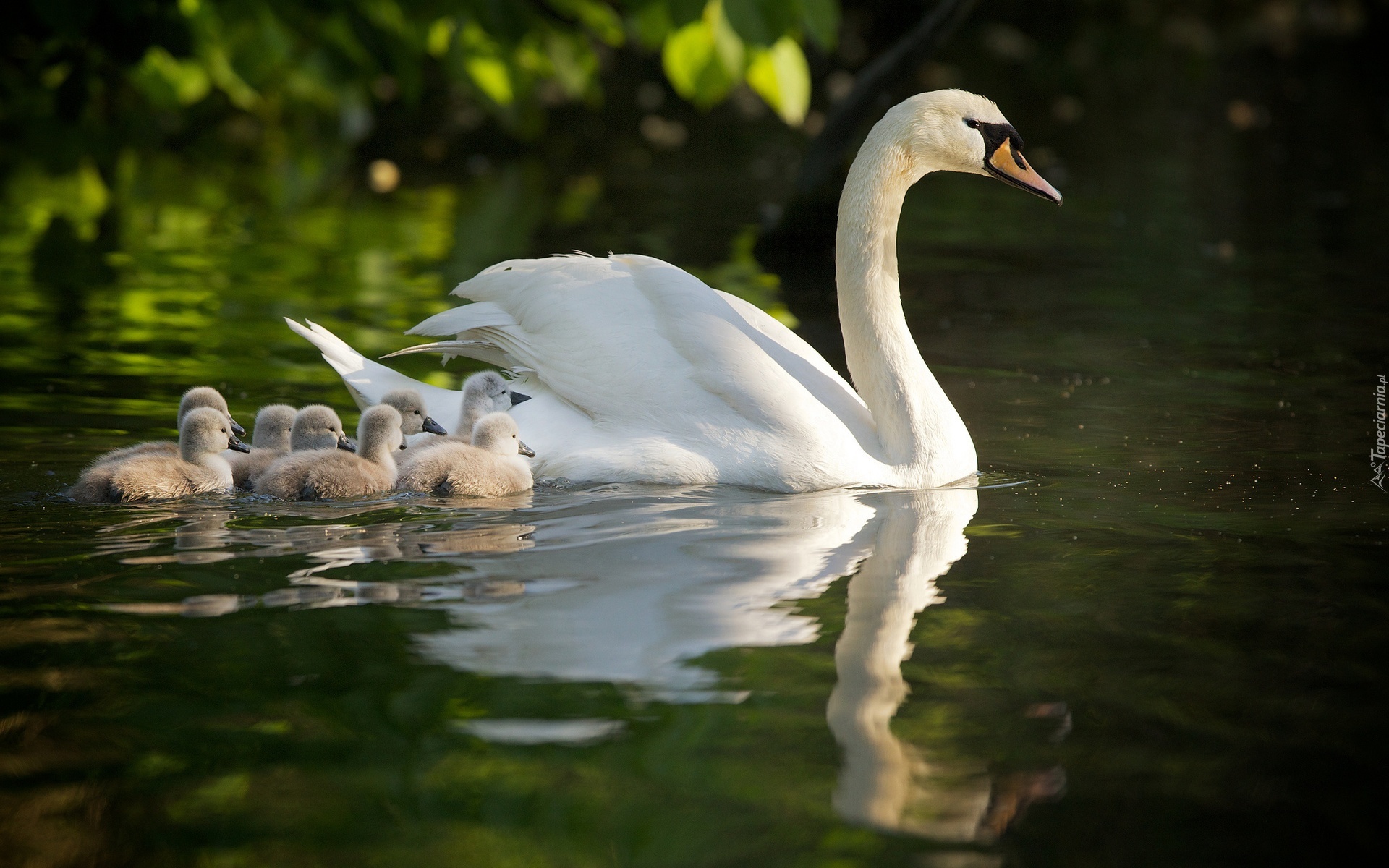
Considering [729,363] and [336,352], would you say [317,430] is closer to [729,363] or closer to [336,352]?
[336,352]

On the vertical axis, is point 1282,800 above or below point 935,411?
below

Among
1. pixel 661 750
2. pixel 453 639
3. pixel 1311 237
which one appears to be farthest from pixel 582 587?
pixel 1311 237

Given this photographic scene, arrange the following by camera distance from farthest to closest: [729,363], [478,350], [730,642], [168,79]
→ [168,79]
[478,350]
[729,363]
[730,642]

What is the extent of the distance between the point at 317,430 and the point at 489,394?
67cm

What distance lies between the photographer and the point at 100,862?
2879 millimetres

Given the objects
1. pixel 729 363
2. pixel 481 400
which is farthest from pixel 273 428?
pixel 729 363

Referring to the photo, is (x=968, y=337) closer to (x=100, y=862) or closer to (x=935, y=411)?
(x=935, y=411)

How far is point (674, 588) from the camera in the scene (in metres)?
4.44

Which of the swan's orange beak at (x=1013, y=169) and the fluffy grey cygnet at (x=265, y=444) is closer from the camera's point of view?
the fluffy grey cygnet at (x=265, y=444)

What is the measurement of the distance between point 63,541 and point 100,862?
6.91 feet

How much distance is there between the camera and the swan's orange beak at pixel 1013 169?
19.9ft

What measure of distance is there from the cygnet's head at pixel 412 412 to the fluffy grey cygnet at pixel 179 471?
2.19ft

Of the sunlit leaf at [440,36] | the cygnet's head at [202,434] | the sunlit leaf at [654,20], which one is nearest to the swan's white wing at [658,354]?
the cygnet's head at [202,434]

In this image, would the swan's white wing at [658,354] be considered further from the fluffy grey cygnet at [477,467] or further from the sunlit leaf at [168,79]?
the sunlit leaf at [168,79]
